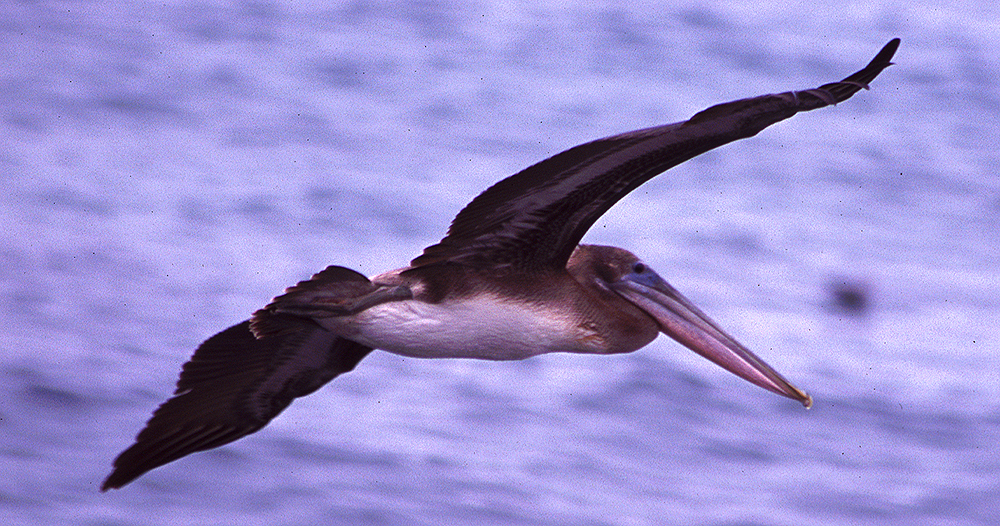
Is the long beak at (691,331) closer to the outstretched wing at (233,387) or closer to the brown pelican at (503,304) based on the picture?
the brown pelican at (503,304)

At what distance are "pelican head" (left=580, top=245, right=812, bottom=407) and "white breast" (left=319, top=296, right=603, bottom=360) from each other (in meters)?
0.29

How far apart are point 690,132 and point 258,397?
1789 millimetres

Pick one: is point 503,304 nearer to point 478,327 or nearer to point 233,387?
point 478,327

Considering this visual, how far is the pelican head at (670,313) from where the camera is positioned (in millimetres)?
4656

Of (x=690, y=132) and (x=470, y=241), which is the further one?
(x=470, y=241)

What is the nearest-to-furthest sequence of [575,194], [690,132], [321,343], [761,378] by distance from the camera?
1. [690,132]
2. [575,194]
3. [761,378]
4. [321,343]

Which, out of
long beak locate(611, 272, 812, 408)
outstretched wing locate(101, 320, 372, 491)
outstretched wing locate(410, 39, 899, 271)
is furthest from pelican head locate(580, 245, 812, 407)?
outstretched wing locate(101, 320, 372, 491)

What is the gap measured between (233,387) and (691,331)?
4.82 ft

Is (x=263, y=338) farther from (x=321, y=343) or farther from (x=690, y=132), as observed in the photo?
(x=690, y=132)

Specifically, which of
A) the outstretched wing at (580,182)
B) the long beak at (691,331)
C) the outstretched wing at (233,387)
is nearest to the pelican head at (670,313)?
the long beak at (691,331)

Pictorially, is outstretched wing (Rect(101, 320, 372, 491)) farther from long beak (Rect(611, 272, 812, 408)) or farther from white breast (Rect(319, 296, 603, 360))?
long beak (Rect(611, 272, 812, 408))

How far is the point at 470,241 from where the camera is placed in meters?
4.43

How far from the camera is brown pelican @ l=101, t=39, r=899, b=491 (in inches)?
160

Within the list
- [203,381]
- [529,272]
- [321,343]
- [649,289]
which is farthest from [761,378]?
[203,381]
